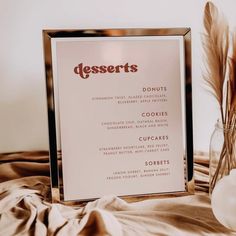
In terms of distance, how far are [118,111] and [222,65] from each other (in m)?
0.24

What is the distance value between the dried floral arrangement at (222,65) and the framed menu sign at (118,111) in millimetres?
54

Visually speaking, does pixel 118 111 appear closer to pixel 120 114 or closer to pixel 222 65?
pixel 120 114

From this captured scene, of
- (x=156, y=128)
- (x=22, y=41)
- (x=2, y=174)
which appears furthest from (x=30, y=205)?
(x=22, y=41)

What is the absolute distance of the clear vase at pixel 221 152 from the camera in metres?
0.85

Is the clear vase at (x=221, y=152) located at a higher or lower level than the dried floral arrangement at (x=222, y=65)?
lower

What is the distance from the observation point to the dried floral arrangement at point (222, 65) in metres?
0.83

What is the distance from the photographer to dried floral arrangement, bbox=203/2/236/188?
32.7 inches

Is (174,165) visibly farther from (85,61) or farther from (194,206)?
(85,61)

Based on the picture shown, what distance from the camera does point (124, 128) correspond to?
2.85 feet

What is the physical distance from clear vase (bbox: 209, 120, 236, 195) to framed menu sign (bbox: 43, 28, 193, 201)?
54mm

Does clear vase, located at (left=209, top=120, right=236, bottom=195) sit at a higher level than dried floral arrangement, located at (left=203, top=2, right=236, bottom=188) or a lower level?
lower

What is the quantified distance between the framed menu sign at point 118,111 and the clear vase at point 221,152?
0.05 metres

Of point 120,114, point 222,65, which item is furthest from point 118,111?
point 222,65

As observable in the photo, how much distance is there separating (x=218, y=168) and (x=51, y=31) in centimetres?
47
